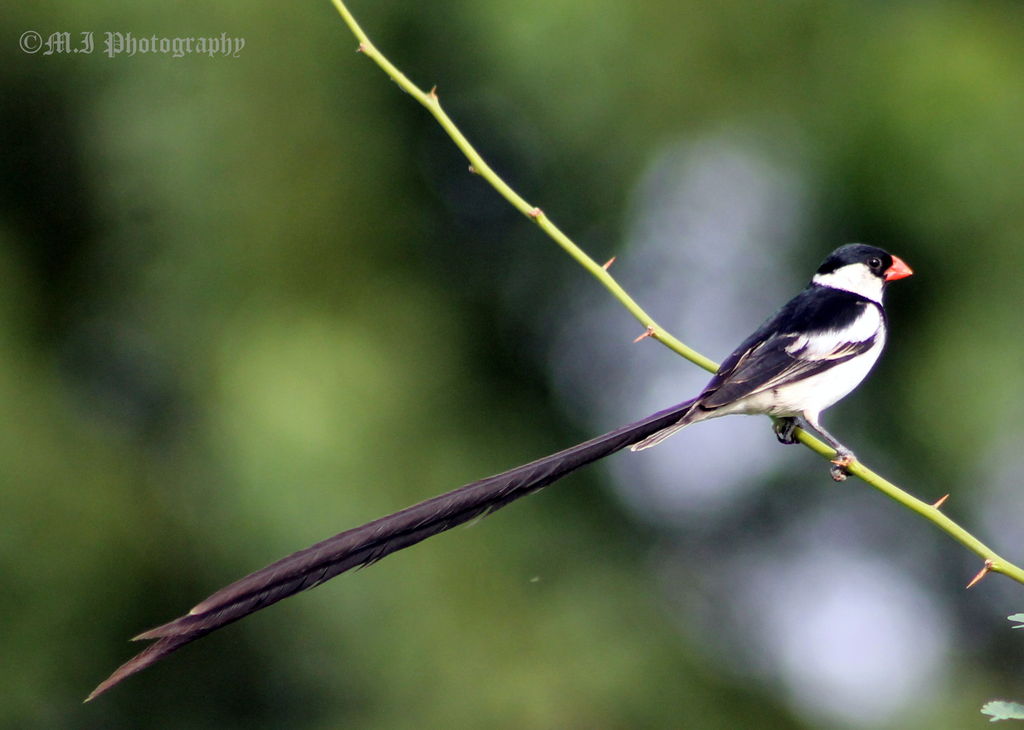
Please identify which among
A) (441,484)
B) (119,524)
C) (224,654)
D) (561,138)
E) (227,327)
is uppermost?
(561,138)

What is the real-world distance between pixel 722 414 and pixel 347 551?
44.9 inches

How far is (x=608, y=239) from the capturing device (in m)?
6.78

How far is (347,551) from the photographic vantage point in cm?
180

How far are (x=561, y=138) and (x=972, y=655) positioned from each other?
150 inches

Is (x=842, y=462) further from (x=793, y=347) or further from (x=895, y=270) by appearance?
(x=895, y=270)

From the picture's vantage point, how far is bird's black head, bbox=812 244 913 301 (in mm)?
3180

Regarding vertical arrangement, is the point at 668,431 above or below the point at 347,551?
above

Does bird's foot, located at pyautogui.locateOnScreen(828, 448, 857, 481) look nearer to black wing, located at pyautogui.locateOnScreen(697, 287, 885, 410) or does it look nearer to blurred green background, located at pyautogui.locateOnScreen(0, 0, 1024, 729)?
black wing, located at pyautogui.locateOnScreen(697, 287, 885, 410)

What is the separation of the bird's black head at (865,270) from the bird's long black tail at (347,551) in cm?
130

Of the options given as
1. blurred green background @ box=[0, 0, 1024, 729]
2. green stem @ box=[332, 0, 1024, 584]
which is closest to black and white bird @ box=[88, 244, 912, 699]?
green stem @ box=[332, 0, 1024, 584]

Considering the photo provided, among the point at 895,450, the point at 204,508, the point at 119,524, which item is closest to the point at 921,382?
the point at 895,450

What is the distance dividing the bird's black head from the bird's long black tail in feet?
4.25

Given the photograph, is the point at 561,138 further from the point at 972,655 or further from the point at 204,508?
the point at 972,655

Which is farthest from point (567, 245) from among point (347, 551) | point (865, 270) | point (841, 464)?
point (865, 270)
